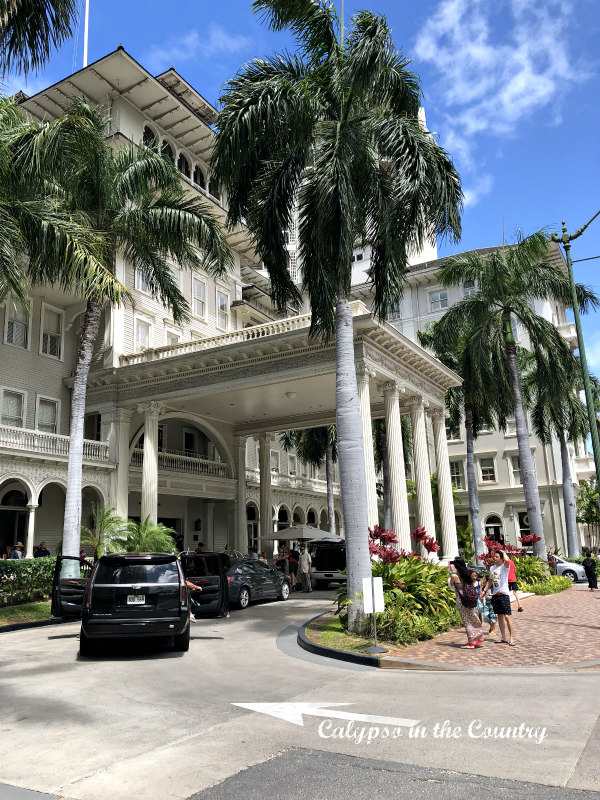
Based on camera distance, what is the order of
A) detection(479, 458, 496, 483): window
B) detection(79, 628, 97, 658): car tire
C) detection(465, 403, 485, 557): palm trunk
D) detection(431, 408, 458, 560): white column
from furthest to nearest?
detection(479, 458, 496, 483): window, detection(465, 403, 485, 557): palm trunk, detection(431, 408, 458, 560): white column, detection(79, 628, 97, 658): car tire

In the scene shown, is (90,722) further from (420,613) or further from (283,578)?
(283,578)

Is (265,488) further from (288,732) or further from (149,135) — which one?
(288,732)

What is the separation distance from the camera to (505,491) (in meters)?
49.0

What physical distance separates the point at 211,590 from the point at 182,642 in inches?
143

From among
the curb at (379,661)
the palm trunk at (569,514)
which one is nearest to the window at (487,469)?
the palm trunk at (569,514)

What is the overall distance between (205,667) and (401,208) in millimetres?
10275

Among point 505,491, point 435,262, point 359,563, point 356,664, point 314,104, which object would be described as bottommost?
point 356,664

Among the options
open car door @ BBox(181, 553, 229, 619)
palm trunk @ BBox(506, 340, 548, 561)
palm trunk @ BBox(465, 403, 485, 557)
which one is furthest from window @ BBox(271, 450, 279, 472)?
open car door @ BBox(181, 553, 229, 619)

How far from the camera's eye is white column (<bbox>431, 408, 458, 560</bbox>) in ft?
99.6

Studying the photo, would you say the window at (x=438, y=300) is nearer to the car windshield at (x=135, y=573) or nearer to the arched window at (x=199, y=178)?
the arched window at (x=199, y=178)

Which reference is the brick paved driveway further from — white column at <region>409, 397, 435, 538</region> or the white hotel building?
white column at <region>409, 397, 435, 538</region>

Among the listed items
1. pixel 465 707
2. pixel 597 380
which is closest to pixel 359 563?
pixel 465 707

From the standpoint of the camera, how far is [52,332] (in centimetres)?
2975

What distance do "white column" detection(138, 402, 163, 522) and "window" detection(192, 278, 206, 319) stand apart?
862 cm
